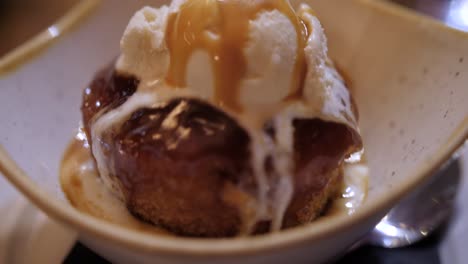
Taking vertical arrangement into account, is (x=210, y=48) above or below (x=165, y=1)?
above

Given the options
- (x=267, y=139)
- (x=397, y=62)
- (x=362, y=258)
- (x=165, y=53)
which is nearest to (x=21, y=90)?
(x=165, y=53)

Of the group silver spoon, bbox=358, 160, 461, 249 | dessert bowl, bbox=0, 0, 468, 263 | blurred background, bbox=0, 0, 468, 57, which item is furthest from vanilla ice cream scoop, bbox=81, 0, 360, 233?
blurred background, bbox=0, 0, 468, 57

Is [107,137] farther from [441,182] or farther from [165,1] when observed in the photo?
[441,182]

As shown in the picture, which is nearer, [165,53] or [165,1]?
[165,53]

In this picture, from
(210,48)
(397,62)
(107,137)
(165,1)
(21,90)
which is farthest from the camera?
(165,1)

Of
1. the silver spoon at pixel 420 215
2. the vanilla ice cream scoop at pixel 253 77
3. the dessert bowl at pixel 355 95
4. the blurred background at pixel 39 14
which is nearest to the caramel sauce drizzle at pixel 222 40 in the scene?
the vanilla ice cream scoop at pixel 253 77

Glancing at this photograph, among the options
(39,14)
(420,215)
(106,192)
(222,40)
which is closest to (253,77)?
(222,40)

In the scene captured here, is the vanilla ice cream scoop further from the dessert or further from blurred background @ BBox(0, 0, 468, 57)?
blurred background @ BBox(0, 0, 468, 57)
